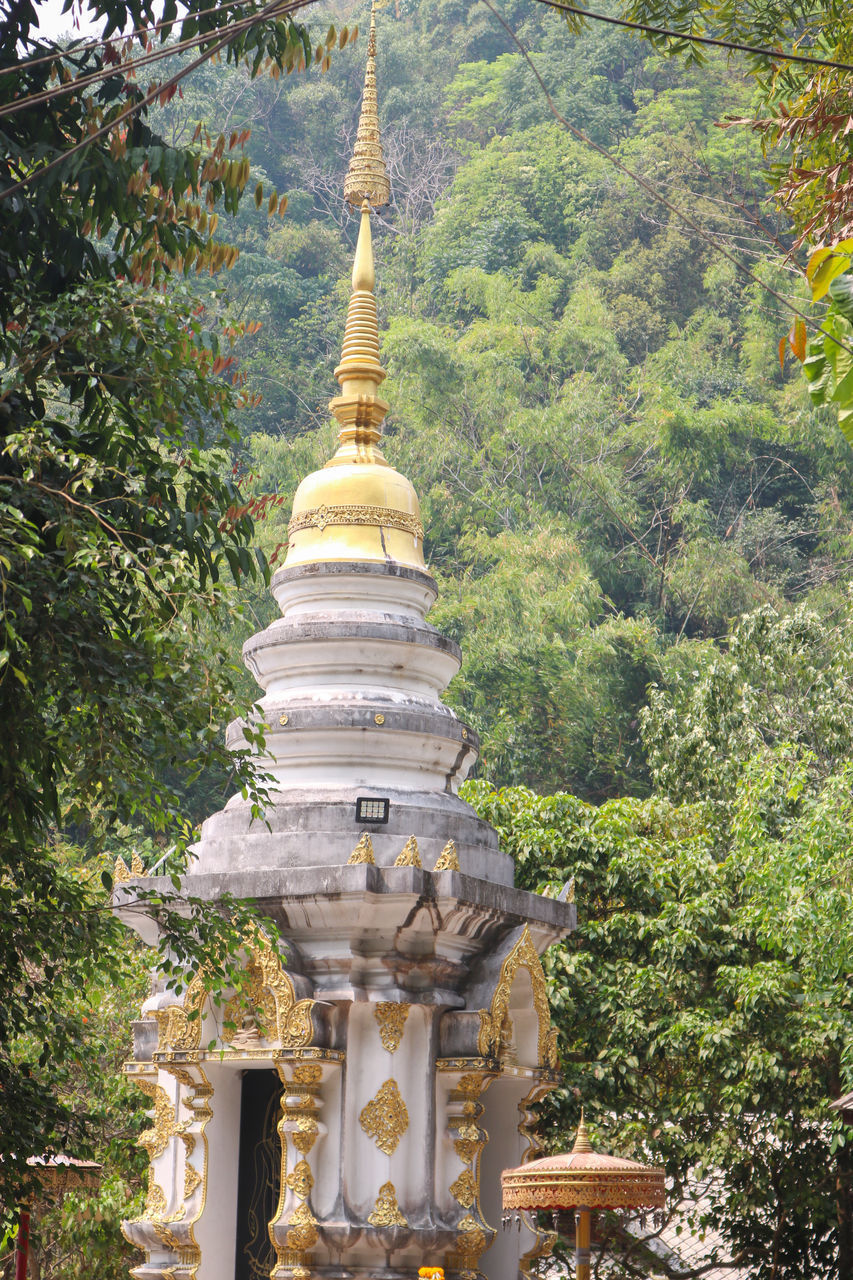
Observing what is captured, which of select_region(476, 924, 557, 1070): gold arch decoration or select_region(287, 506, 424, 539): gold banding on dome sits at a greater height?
select_region(287, 506, 424, 539): gold banding on dome

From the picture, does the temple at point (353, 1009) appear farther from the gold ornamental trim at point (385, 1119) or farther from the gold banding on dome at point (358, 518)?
the gold banding on dome at point (358, 518)

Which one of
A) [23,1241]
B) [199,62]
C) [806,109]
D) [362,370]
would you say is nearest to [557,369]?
[362,370]

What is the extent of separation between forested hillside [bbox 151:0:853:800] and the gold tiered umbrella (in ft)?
52.9

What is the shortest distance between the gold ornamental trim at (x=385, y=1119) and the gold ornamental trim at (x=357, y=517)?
Result: 443cm

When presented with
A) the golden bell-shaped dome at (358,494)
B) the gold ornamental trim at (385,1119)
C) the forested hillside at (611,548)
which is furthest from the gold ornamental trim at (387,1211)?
the golden bell-shaped dome at (358,494)

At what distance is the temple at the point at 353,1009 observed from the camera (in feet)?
32.9

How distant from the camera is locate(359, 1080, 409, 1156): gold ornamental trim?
10.1 m

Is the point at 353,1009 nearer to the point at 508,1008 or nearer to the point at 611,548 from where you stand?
the point at 508,1008

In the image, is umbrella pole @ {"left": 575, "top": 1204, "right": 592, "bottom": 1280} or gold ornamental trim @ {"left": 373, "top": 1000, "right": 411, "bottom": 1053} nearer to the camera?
umbrella pole @ {"left": 575, "top": 1204, "right": 592, "bottom": 1280}

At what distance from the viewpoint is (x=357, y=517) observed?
492 inches

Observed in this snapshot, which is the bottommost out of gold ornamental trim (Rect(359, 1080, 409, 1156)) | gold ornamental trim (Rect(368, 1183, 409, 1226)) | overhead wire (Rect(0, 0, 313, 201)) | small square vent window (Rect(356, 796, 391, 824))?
gold ornamental trim (Rect(368, 1183, 409, 1226))

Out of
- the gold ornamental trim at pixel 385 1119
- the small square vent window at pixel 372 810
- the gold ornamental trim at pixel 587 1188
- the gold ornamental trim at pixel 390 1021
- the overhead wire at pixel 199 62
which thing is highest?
the overhead wire at pixel 199 62

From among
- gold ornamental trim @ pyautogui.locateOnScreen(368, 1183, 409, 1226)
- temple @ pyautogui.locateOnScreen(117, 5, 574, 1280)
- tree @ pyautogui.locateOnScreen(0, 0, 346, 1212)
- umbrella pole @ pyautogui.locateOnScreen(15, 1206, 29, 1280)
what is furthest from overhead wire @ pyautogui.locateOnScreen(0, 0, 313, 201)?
gold ornamental trim @ pyautogui.locateOnScreen(368, 1183, 409, 1226)

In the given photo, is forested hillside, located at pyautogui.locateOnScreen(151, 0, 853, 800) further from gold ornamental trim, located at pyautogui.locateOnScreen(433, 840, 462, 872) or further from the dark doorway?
the dark doorway
